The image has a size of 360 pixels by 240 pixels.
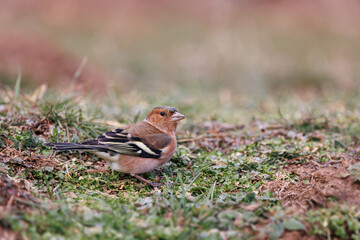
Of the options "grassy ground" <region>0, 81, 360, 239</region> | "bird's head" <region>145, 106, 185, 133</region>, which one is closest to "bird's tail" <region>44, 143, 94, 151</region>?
"grassy ground" <region>0, 81, 360, 239</region>

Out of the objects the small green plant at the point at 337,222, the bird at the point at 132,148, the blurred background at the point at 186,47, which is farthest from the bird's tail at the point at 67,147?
the blurred background at the point at 186,47

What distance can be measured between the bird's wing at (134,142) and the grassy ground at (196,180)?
31 centimetres

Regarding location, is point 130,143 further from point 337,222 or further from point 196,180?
point 337,222

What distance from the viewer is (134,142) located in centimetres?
432

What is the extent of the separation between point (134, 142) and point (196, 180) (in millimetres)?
776

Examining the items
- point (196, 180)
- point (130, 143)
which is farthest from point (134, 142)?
point (196, 180)

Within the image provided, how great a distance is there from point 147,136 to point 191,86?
5315mm

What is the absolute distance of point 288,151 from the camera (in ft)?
15.6

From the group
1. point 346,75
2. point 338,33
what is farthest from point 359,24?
point 346,75

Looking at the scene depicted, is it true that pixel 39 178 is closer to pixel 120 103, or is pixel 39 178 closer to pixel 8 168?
pixel 8 168

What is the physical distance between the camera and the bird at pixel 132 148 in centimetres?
414

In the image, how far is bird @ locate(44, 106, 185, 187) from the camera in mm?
4137

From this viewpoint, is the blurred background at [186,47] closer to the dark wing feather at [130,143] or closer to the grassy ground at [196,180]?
the grassy ground at [196,180]

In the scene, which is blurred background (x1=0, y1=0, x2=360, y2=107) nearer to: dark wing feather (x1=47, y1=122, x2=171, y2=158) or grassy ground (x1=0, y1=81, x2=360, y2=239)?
grassy ground (x1=0, y1=81, x2=360, y2=239)
